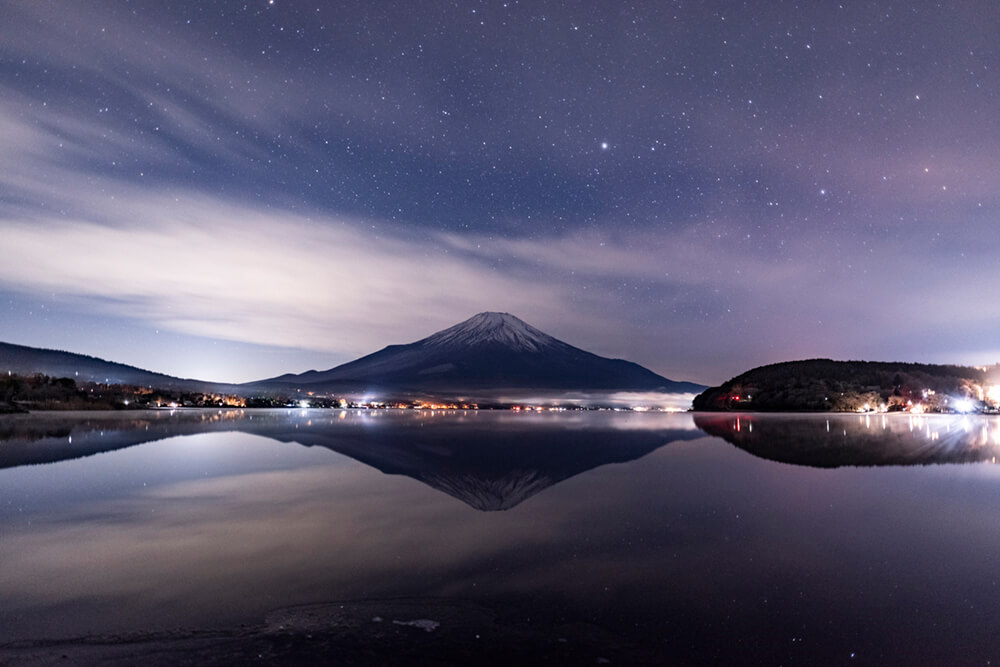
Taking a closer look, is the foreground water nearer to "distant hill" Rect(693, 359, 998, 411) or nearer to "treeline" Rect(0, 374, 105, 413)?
"treeline" Rect(0, 374, 105, 413)

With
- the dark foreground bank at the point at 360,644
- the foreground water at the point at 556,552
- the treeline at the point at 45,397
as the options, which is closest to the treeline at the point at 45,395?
the treeline at the point at 45,397

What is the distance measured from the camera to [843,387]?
13712cm

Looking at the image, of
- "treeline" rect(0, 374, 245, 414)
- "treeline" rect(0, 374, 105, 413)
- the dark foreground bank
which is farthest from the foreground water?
"treeline" rect(0, 374, 105, 413)

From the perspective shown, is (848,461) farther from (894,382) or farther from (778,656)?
(894,382)

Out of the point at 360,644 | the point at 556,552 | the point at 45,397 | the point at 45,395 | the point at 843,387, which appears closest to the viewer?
the point at 360,644

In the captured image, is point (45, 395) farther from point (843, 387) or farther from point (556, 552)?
point (843, 387)

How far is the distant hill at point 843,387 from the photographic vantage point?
132 m

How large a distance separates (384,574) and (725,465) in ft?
57.0

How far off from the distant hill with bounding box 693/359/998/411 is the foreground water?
124410mm

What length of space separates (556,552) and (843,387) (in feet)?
487

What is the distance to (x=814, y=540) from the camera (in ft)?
35.4

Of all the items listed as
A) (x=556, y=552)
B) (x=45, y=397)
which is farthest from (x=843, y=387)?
(x=45, y=397)

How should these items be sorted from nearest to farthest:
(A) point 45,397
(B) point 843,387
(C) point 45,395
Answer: (A) point 45,397 < (C) point 45,395 < (B) point 843,387

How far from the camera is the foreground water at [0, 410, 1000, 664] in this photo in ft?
21.9
